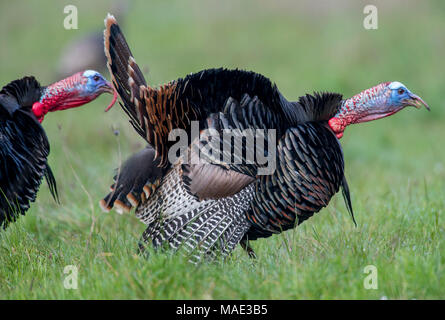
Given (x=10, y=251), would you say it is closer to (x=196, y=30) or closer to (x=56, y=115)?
Answer: (x=56, y=115)

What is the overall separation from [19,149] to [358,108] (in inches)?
88.3

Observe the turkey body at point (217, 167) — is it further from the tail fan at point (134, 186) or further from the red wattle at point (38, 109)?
the red wattle at point (38, 109)

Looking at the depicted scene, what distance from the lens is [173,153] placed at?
3.73 metres

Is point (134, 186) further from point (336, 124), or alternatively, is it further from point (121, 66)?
point (336, 124)

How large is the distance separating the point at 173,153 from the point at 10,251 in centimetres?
123

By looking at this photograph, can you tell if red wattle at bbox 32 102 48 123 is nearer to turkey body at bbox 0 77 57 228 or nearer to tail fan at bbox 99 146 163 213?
turkey body at bbox 0 77 57 228

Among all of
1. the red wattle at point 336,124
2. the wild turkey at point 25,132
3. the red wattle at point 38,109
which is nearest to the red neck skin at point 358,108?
the red wattle at point 336,124

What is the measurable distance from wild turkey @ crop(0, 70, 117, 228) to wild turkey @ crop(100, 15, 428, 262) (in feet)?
1.57

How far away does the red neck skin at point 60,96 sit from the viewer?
4035 mm

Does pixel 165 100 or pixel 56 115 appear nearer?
pixel 165 100

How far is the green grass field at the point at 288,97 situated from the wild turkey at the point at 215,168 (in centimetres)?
22

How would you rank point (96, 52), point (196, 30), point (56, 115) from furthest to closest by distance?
point (196, 30) < point (96, 52) < point (56, 115)
